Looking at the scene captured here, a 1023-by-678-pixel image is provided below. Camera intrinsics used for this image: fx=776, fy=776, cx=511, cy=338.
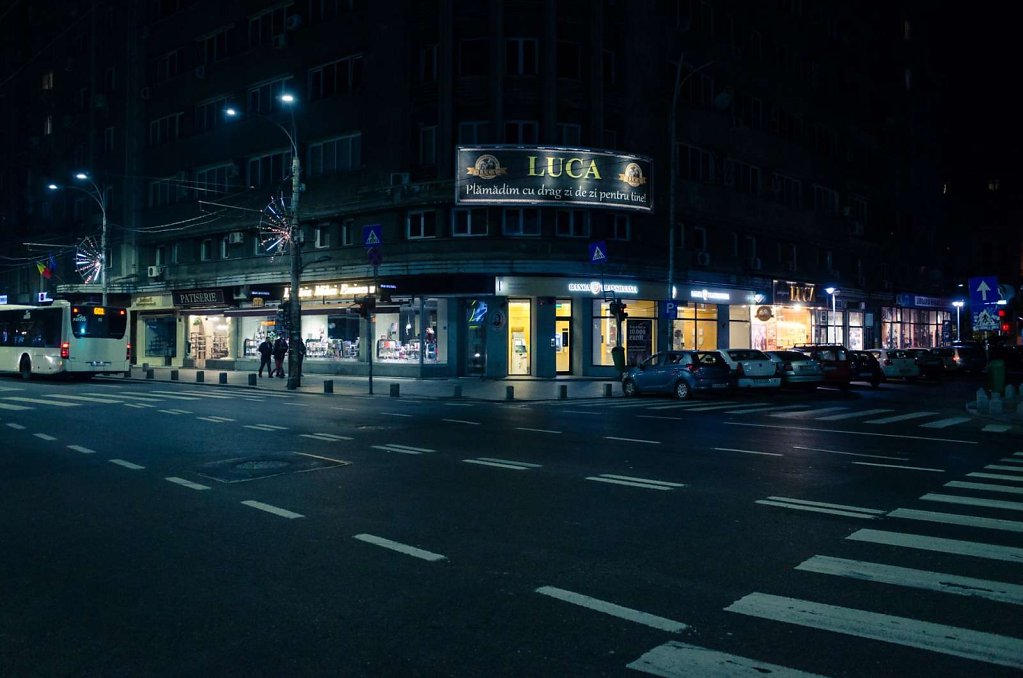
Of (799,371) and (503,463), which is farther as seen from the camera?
(799,371)

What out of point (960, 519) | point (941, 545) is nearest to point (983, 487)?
point (960, 519)

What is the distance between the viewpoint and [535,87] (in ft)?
107

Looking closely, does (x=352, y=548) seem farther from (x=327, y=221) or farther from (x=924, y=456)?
(x=327, y=221)

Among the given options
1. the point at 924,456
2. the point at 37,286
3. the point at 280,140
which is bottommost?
the point at 924,456

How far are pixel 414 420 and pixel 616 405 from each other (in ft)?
23.6

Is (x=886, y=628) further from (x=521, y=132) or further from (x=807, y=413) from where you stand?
(x=521, y=132)

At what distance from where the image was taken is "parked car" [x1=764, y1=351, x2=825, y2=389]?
26.8 m

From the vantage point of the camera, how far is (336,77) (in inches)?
1443

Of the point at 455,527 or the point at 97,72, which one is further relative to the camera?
the point at 97,72

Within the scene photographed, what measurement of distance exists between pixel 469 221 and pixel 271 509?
84.5 feet

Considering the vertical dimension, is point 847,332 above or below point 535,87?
below

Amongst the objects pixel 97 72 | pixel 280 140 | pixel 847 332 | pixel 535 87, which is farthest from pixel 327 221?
pixel 847 332

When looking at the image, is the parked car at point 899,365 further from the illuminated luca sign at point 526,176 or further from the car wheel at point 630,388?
the illuminated luca sign at point 526,176

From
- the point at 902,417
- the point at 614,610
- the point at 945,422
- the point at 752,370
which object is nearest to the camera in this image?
the point at 614,610
